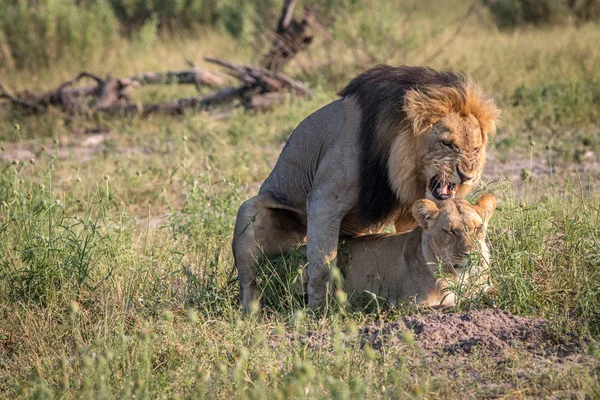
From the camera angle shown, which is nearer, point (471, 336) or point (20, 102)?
point (471, 336)

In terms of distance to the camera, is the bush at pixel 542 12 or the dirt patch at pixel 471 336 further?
the bush at pixel 542 12

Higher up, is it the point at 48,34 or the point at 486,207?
the point at 486,207

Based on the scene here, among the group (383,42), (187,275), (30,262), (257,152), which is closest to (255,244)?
(187,275)

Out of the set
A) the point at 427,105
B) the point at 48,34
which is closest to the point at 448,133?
the point at 427,105

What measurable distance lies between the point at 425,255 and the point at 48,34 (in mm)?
10298

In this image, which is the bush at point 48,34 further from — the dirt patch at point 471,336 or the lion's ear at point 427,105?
the dirt patch at point 471,336

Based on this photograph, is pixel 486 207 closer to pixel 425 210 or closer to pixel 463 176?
pixel 463 176

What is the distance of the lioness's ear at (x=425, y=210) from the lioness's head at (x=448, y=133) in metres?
0.13

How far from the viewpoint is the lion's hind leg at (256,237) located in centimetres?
515

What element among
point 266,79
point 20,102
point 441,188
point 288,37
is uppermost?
point 441,188

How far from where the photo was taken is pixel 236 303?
17.1 feet

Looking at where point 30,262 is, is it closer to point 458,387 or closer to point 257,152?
point 458,387

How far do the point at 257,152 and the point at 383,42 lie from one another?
3477mm

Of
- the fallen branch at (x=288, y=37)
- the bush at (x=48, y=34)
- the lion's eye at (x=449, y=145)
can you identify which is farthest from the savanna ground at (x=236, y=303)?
the bush at (x=48, y=34)
